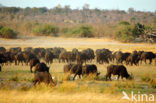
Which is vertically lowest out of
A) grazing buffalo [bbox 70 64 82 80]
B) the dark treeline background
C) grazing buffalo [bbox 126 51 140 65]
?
grazing buffalo [bbox 126 51 140 65]

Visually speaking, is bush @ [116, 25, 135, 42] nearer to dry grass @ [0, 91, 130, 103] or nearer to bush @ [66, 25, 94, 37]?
bush @ [66, 25, 94, 37]

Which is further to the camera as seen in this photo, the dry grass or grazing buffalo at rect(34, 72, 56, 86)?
grazing buffalo at rect(34, 72, 56, 86)

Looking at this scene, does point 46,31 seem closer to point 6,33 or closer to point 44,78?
point 6,33

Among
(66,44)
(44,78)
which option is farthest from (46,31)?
(44,78)

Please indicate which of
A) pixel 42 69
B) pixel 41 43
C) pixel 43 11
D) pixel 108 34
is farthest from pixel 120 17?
pixel 42 69

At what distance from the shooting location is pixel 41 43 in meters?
37.8

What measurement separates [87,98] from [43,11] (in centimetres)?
9383

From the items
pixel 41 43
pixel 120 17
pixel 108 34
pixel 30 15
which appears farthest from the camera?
pixel 120 17

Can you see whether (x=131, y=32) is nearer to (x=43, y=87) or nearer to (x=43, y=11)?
(x=43, y=87)

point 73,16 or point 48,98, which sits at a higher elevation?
point 73,16

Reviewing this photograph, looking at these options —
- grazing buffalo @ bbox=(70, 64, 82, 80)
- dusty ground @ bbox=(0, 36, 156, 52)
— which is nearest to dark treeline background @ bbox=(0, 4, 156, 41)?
dusty ground @ bbox=(0, 36, 156, 52)

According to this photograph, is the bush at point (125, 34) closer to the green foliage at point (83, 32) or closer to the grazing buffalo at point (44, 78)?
the green foliage at point (83, 32)

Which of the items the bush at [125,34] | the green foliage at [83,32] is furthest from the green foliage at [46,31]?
the bush at [125,34]

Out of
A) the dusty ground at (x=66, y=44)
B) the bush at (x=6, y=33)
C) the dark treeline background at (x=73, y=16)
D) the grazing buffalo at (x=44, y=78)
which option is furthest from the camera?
the dark treeline background at (x=73, y=16)
